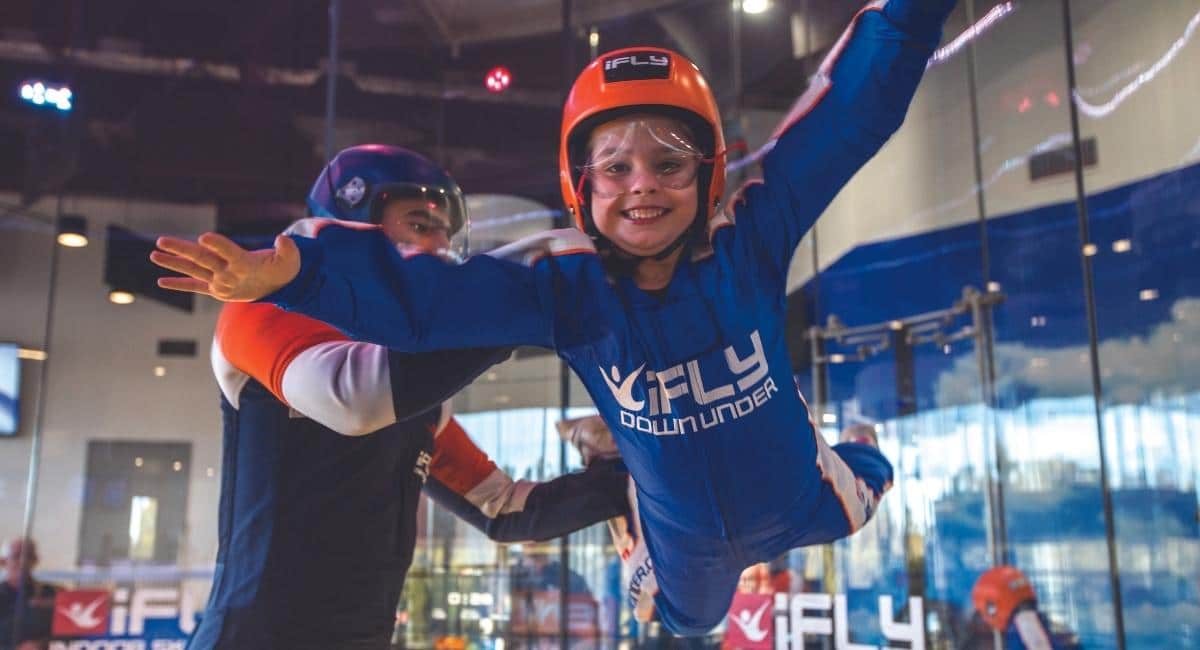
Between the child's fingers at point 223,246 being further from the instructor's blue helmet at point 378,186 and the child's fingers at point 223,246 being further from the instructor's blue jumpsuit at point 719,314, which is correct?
the instructor's blue helmet at point 378,186

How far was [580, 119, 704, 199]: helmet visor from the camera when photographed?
1295 millimetres

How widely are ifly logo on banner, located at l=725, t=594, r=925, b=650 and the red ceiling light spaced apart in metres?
2.97

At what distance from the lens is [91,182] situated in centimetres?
553

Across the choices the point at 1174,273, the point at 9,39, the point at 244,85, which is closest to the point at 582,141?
the point at 1174,273

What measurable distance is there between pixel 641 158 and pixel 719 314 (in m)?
0.25

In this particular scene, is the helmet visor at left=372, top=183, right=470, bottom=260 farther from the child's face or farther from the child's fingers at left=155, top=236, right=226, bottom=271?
the child's fingers at left=155, top=236, right=226, bottom=271

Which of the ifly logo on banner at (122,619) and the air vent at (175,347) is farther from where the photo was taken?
the air vent at (175,347)

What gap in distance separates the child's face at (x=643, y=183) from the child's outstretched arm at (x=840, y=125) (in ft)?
0.35

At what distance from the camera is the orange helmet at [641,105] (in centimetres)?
130

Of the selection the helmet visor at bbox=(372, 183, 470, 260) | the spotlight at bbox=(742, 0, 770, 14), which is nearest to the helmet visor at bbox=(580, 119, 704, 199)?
the helmet visor at bbox=(372, 183, 470, 260)

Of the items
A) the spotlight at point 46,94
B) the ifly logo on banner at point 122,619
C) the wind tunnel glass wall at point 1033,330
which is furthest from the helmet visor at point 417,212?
the spotlight at point 46,94

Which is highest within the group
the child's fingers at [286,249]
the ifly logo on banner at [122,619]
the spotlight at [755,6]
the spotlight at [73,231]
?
the spotlight at [755,6]

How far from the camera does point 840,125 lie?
1.33 metres

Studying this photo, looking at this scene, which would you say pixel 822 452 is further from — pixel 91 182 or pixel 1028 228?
pixel 91 182
